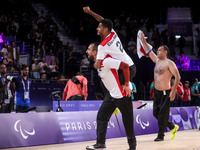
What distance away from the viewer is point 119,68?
5.37m

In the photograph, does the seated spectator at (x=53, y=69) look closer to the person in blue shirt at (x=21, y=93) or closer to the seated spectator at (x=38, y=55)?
the seated spectator at (x=38, y=55)

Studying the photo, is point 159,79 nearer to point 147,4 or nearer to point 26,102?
point 26,102

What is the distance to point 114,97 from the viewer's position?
556cm

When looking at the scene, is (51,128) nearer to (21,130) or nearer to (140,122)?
(21,130)

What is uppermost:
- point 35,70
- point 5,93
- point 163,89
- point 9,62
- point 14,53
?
point 14,53

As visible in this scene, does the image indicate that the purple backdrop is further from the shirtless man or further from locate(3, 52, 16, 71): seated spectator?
locate(3, 52, 16, 71): seated spectator

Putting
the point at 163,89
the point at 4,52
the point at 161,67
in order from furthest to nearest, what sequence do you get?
the point at 4,52
the point at 161,67
the point at 163,89

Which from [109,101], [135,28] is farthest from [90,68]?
[109,101]

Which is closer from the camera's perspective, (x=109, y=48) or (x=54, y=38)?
(x=109, y=48)

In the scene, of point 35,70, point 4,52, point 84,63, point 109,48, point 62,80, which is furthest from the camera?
point 84,63

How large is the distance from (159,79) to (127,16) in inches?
714

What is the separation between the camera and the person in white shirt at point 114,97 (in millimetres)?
5332

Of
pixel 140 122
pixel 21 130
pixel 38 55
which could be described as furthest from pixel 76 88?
pixel 38 55

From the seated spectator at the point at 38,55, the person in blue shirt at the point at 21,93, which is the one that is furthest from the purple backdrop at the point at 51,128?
the seated spectator at the point at 38,55
